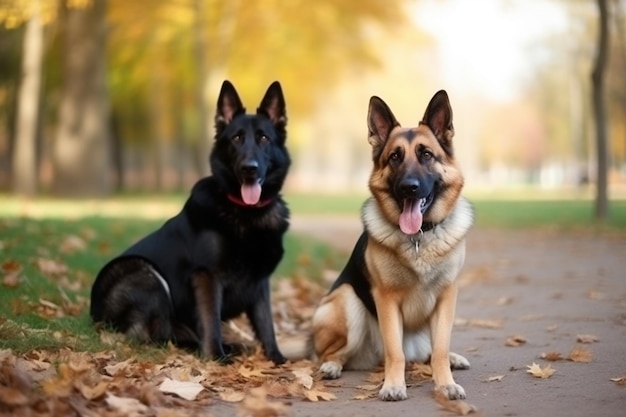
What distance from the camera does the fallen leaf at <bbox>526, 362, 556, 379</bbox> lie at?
5.20 meters

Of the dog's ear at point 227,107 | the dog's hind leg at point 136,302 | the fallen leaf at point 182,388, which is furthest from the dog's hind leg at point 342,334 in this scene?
the dog's ear at point 227,107

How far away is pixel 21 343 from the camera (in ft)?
17.2

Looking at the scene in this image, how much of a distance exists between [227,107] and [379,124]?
154 centimetres

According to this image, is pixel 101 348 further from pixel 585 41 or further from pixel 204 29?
pixel 585 41

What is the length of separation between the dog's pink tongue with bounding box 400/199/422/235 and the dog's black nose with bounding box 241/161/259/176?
139 cm

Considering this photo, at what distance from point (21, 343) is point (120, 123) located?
35.5 m

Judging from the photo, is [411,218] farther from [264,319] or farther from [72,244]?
[72,244]

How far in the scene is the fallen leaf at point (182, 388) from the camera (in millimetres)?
4602

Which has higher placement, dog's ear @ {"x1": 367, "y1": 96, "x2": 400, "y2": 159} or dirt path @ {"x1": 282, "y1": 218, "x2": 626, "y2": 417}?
dog's ear @ {"x1": 367, "y1": 96, "x2": 400, "y2": 159}

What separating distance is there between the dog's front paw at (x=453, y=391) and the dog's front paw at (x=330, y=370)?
0.91 metres

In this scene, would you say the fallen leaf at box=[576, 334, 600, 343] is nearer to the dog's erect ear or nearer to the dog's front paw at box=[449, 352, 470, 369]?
the dog's front paw at box=[449, 352, 470, 369]

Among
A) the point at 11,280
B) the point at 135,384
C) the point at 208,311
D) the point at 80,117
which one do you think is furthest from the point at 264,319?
the point at 80,117

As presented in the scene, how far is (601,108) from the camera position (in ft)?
59.9

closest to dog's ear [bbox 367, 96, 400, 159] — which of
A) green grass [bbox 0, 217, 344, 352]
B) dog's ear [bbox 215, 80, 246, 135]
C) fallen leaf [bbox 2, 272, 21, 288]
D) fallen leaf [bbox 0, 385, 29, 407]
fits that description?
dog's ear [bbox 215, 80, 246, 135]
